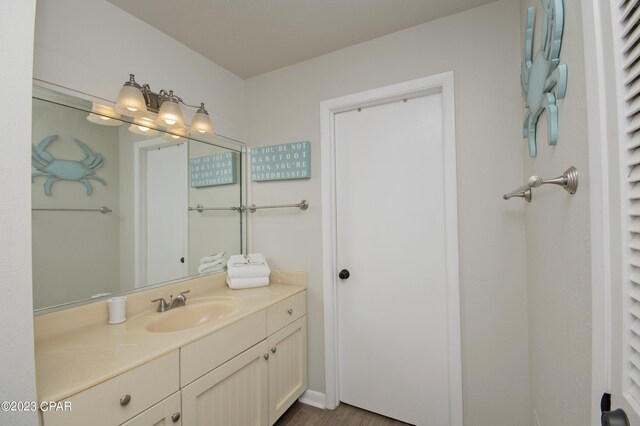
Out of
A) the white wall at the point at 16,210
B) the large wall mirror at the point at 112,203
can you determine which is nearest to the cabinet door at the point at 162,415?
the white wall at the point at 16,210

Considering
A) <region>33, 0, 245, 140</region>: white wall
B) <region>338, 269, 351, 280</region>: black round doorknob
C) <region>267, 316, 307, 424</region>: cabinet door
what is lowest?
<region>267, 316, 307, 424</region>: cabinet door

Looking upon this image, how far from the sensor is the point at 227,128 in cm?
188

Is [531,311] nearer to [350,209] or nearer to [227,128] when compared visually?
[350,209]

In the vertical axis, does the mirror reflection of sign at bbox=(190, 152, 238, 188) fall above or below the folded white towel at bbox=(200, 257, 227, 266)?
above

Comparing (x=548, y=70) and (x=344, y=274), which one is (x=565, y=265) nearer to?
(x=548, y=70)

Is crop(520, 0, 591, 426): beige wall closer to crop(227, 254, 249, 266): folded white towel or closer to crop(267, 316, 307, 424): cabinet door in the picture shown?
crop(267, 316, 307, 424): cabinet door

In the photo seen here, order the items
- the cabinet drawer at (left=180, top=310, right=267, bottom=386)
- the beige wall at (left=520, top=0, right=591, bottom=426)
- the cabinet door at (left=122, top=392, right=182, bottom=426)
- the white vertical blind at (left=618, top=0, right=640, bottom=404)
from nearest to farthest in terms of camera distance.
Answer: the white vertical blind at (left=618, top=0, right=640, bottom=404) < the beige wall at (left=520, top=0, right=591, bottom=426) < the cabinet door at (left=122, top=392, right=182, bottom=426) < the cabinet drawer at (left=180, top=310, right=267, bottom=386)

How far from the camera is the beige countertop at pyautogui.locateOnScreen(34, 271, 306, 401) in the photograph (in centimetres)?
73

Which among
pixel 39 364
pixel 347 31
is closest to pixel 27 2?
pixel 39 364

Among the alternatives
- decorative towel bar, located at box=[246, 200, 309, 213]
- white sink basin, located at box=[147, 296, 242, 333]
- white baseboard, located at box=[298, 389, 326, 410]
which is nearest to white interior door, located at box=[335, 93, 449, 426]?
white baseboard, located at box=[298, 389, 326, 410]

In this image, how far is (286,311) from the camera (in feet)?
5.06

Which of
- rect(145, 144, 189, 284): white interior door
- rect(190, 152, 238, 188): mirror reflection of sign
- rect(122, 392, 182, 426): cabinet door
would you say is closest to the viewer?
rect(122, 392, 182, 426): cabinet door

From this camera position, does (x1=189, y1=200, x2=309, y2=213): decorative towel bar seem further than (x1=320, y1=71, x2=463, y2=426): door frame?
Yes

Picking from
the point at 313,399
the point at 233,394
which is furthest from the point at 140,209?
the point at 313,399
